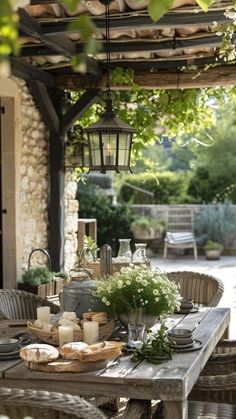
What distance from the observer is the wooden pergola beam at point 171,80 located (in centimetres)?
612

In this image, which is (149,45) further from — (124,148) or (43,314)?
(43,314)

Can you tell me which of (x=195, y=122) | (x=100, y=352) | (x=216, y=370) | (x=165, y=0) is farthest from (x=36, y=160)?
(x=165, y=0)

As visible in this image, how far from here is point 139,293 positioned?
111 inches

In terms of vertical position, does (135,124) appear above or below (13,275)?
above

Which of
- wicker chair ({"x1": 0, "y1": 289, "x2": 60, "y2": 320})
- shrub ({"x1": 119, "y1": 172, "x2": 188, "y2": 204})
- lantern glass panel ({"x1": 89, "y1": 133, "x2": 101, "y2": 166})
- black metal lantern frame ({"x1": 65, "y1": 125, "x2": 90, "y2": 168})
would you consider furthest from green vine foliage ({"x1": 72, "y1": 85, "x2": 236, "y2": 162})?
shrub ({"x1": 119, "y1": 172, "x2": 188, "y2": 204})

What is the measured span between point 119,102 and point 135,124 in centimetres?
29

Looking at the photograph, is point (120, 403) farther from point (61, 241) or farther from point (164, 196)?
point (164, 196)

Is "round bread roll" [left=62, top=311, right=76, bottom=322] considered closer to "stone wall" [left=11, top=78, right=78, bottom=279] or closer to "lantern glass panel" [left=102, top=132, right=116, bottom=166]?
"lantern glass panel" [left=102, top=132, right=116, bottom=166]

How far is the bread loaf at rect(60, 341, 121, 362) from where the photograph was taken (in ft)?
8.26

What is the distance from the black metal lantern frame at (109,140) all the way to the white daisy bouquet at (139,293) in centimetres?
142

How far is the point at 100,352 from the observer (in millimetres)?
2537

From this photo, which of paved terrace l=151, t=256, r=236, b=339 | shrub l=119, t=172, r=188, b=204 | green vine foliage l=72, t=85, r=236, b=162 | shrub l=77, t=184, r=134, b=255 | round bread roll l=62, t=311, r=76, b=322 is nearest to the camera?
round bread roll l=62, t=311, r=76, b=322

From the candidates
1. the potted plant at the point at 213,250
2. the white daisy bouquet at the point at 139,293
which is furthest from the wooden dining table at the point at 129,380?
the potted plant at the point at 213,250

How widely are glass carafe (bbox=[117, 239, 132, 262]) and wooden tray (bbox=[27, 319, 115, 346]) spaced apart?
144 centimetres
